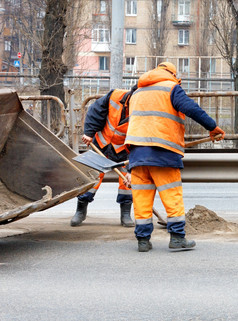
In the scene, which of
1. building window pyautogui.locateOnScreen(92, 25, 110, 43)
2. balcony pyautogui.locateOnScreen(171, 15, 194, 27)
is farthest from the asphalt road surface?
balcony pyautogui.locateOnScreen(171, 15, 194, 27)

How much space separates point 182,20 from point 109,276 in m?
50.2

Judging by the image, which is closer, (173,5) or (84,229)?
(84,229)

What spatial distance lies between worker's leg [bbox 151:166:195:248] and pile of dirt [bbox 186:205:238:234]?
29.9 inches

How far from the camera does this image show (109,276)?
4.90 m

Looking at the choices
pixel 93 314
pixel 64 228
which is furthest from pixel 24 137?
pixel 93 314

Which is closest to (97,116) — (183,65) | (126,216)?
(126,216)

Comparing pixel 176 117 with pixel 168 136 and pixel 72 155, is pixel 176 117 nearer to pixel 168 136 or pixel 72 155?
pixel 168 136

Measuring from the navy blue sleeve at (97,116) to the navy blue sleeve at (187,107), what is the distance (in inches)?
50.5

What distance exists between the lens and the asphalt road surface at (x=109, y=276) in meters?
4.07

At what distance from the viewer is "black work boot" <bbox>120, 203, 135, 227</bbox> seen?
698 cm

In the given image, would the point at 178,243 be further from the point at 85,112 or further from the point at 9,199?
the point at 85,112

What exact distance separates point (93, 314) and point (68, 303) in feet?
0.89

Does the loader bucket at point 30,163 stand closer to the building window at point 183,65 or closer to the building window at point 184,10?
the building window at point 183,65

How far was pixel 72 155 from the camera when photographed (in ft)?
20.7
